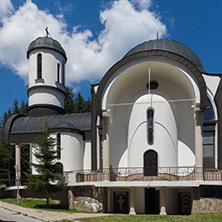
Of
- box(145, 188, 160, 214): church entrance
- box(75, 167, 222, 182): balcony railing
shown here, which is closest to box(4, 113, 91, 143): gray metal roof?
box(75, 167, 222, 182): balcony railing

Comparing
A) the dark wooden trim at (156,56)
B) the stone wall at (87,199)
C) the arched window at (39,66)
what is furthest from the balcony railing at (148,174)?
the arched window at (39,66)

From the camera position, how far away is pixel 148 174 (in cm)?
1956

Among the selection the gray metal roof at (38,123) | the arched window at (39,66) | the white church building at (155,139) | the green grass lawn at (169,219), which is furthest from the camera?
the arched window at (39,66)

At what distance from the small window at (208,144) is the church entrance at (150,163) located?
121 inches

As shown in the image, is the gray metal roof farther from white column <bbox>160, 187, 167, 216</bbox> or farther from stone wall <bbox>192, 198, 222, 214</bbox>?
stone wall <bbox>192, 198, 222, 214</bbox>

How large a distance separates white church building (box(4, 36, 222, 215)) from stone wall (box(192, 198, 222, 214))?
51mm

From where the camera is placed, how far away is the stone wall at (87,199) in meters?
18.8

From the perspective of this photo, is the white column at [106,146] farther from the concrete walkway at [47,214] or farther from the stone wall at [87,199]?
the concrete walkway at [47,214]

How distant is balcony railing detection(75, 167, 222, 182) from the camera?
18.0 m

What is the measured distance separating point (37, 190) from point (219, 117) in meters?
11.9

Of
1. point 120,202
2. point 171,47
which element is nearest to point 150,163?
point 120,202

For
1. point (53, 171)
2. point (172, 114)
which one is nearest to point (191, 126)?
point (172, 114)

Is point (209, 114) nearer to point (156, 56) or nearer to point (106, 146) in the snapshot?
point (156, 56)

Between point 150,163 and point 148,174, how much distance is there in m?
0.69
